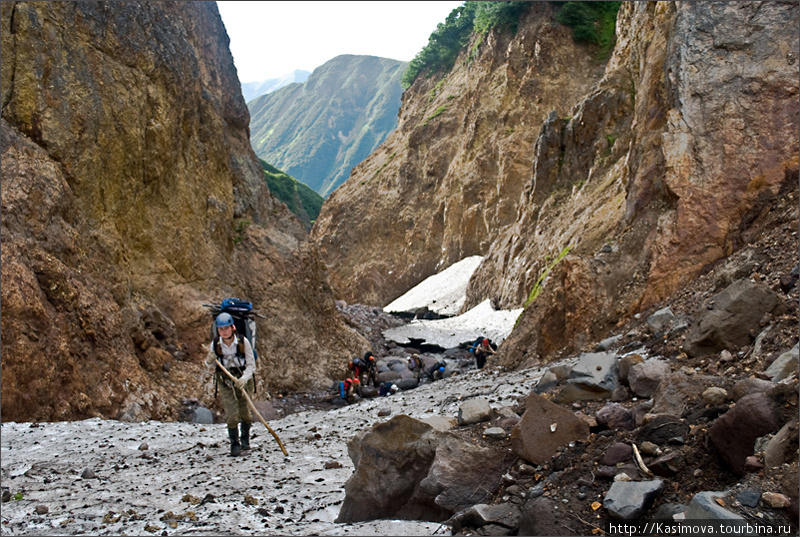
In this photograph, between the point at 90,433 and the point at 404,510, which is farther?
the point at 90,433

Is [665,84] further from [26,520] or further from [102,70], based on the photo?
[26,520]

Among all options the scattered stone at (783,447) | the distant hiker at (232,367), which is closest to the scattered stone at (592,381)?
the scattered stone at (783,447)

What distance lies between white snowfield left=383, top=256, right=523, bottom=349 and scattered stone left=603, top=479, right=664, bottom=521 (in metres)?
16.3

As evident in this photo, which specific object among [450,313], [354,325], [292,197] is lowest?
[450,313]

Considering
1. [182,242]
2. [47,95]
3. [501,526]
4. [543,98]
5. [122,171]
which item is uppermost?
[543,98]

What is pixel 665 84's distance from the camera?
10.1m

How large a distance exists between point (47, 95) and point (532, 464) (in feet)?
31.5

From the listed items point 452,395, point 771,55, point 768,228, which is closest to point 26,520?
point 452,395

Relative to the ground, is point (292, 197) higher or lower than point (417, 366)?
higher

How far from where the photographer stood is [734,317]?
520 cm

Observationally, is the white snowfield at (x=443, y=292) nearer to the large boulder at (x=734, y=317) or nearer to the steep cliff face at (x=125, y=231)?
the steep cliff face at (x=125, y=231)

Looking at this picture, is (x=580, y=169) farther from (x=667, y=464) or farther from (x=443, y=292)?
(x=667, y=464)

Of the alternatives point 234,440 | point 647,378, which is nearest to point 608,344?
point 647,378

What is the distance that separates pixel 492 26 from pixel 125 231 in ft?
116
